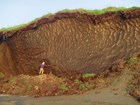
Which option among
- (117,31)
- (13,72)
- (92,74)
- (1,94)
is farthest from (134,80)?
(13,72)

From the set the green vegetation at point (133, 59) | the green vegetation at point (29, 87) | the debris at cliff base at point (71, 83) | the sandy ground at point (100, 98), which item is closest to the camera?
the sandy ground at point (100, 98)

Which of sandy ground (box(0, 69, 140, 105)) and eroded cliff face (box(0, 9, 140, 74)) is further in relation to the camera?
eroded cliff face (box(0, 9, 140, 74))

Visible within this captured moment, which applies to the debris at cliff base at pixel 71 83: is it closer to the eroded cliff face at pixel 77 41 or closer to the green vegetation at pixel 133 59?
the green vegetation at pixel 133 59

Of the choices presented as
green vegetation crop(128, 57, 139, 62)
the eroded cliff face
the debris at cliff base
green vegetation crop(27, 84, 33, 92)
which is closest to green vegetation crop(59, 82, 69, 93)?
the debris at cliff base

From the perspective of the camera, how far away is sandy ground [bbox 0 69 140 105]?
1398 cm

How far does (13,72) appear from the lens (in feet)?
77.0

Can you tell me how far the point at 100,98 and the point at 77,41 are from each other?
21.5ft

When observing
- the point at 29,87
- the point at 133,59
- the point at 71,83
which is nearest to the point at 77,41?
the point at 71,83

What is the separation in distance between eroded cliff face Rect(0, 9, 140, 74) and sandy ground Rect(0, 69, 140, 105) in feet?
8.10

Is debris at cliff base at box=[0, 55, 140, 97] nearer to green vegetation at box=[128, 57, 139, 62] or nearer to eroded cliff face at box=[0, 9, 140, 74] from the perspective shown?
green vegetation at box=[128, 57, 139, 62]

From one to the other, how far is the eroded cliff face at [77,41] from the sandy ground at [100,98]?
97.2 inches

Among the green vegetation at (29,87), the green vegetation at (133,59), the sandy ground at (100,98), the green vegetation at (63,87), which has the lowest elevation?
the green vegetation at (29,87)

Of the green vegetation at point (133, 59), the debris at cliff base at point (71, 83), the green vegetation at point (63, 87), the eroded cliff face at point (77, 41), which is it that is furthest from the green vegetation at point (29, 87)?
the green vegetation at point (133, 59)

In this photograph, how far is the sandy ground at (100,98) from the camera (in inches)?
550
